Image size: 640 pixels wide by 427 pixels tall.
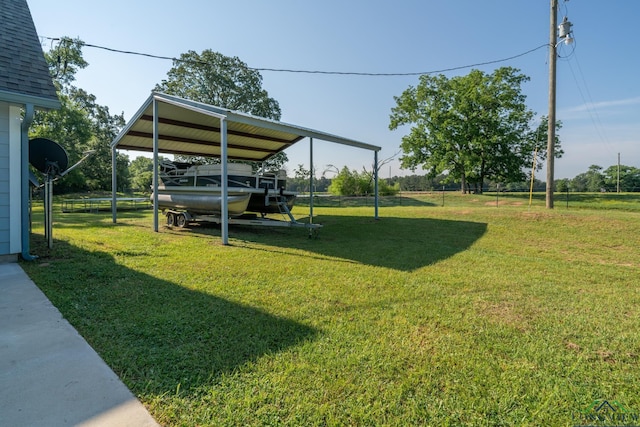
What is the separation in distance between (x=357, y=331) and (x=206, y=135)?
1038 cm

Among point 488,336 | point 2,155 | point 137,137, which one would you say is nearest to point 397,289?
point 488,336

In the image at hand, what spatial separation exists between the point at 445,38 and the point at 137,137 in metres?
12.6

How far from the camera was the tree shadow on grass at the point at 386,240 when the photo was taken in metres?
5.74

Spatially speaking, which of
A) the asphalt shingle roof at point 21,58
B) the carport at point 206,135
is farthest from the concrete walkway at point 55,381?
the carport at point 206,135

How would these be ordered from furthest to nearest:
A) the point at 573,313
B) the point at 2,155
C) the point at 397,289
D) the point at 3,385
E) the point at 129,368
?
the point at 2,155, the point at 397,289, the point at 573,313, the point at 129,368, the point at 3,385

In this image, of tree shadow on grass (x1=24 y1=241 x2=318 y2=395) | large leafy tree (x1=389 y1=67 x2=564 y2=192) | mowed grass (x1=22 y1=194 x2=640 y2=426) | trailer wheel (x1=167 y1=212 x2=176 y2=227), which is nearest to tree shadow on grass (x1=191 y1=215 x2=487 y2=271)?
mowed grass (x1=22 y1=194 x2=640 y2=426)

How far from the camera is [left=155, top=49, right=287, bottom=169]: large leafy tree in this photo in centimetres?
2155

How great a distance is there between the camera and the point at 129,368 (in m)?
2.05

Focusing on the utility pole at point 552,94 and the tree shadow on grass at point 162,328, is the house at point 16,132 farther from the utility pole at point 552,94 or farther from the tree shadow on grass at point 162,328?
the utility pole at point 552,94

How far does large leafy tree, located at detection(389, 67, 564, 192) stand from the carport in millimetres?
15214

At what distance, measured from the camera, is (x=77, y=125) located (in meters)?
23.1

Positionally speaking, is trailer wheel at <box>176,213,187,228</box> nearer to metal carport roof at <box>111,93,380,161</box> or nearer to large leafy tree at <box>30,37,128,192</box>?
metal carport roof at <box>111,93,380,161</box>

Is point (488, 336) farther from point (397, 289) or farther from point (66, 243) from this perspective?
point (66, 243)

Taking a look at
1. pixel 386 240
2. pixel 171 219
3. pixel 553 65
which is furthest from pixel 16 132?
pixel 553 65
